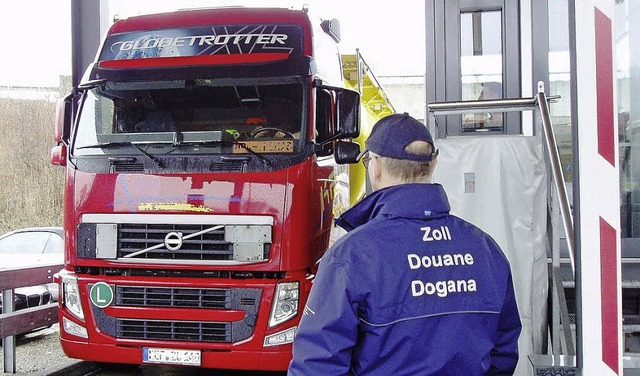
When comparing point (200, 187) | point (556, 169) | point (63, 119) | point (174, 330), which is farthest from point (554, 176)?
point (63, 119)

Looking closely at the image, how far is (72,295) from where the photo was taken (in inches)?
192

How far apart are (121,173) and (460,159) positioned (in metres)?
2.42

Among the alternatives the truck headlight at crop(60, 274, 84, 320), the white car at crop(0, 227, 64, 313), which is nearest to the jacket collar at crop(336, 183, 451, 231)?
the truck headlight at crop(60, 274, 84, 320)

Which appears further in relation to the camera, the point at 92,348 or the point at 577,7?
the point at 92,348

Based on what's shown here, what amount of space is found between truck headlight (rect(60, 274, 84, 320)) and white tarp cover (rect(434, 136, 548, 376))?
2.80 m

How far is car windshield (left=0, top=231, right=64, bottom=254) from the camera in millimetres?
10352

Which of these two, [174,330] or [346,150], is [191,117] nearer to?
[346,150]

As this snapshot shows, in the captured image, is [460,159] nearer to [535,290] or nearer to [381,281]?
[535,290]

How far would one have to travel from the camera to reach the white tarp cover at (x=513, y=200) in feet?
12.6

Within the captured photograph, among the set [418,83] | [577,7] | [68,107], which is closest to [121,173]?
[68,107]

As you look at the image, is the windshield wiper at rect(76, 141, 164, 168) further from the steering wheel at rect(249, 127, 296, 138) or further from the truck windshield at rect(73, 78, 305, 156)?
the steering wheel at rect(249, 127, 296, 138)

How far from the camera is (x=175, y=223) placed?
15.1ft

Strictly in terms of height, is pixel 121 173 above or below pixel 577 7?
below

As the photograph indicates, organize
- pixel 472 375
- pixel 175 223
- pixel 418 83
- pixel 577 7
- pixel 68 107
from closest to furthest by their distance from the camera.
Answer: pixel 577 7 < pixel 472 375 < pixel 175 223 < pixel 68 107 < pixel 418 83
